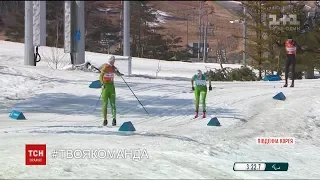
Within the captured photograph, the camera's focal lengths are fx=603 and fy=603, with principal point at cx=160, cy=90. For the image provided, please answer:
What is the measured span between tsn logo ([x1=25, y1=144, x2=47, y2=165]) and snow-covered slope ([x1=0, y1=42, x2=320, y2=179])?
102 millimetres

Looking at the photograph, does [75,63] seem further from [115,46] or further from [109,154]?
[115,46]

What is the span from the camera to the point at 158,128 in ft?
45.7

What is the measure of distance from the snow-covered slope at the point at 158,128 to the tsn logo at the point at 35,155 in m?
0.10

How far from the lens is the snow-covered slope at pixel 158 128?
931 cm

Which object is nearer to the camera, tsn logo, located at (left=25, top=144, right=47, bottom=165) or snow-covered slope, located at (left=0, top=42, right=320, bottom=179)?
tsn logo, located at (left=25, top=144, right=47, bottom=165)

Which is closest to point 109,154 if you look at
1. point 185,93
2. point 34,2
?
point 185,93

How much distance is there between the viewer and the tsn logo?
9048 millimetres
